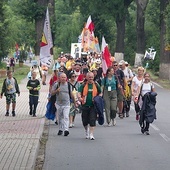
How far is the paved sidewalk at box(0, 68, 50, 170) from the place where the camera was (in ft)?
36.6

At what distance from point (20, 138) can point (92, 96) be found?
203 centimetres

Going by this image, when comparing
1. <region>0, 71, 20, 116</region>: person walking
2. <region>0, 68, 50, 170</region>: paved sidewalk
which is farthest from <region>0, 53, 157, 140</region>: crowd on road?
<region>0, 68, 50, 170</region>: paved sidewalk

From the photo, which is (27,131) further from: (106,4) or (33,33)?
(106,4)

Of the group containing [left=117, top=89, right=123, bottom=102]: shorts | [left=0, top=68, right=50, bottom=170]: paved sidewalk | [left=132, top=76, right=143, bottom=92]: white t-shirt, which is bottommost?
[left=0, top=68, right=50, bottom=170]: paved sidewalk

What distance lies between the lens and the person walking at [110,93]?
59.5 ft

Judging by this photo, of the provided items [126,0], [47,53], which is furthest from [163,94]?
[126,0]

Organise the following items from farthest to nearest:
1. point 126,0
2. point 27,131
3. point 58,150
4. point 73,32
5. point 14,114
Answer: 1. point 73,32
2. point 126,0
3. point 14,114
4. point 27,131
5. point 58,150

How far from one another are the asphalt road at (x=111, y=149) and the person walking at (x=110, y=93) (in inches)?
17.3

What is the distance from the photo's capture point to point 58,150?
530 inches

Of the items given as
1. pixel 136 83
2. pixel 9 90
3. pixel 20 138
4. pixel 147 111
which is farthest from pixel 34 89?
pixel 20 138

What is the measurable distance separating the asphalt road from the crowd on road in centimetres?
41

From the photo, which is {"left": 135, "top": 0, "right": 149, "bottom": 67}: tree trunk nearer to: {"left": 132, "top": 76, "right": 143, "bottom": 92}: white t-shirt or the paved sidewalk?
the paved sidewalk

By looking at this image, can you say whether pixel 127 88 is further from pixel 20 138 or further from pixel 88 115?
pixel 20 138

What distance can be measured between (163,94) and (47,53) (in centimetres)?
1206
